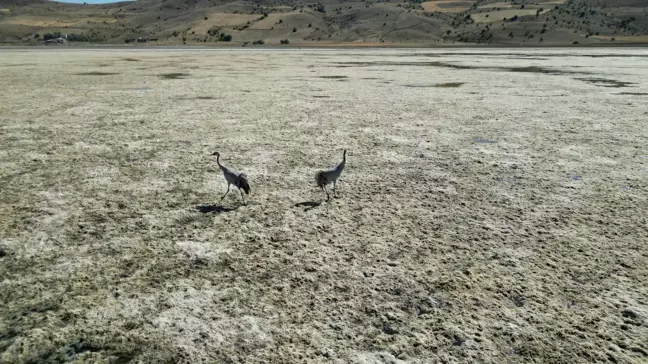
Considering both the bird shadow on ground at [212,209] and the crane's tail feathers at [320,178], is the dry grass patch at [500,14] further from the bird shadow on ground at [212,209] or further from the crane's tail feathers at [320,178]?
the bird shadow on ground at [212,209]

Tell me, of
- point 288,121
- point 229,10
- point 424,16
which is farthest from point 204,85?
point 229,10

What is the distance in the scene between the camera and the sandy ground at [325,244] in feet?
11.6

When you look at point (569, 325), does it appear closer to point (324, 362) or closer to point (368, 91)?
point (324, 362)

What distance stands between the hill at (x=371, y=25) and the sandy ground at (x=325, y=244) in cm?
8681

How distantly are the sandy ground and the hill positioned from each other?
8681 centimetres

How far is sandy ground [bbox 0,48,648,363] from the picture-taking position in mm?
3525

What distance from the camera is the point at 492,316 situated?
3.80 metres

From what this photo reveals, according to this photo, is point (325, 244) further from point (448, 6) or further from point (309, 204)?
point (448, 6)

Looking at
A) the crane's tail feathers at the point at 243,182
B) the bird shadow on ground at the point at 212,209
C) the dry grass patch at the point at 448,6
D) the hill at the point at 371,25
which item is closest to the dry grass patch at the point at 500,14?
the hill at the point at 371,25

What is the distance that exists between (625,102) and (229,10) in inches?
6358

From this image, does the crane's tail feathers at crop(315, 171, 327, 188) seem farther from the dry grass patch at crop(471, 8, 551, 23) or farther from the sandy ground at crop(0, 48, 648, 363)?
the dry grass patch at crop(471, 8, 551, 23)

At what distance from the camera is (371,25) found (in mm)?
114500

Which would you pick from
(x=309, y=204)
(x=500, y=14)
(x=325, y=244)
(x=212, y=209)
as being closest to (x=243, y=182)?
(x=212, y=209)

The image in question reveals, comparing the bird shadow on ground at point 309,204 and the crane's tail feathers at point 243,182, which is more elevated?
the crane's tail feathers at point 243,182
